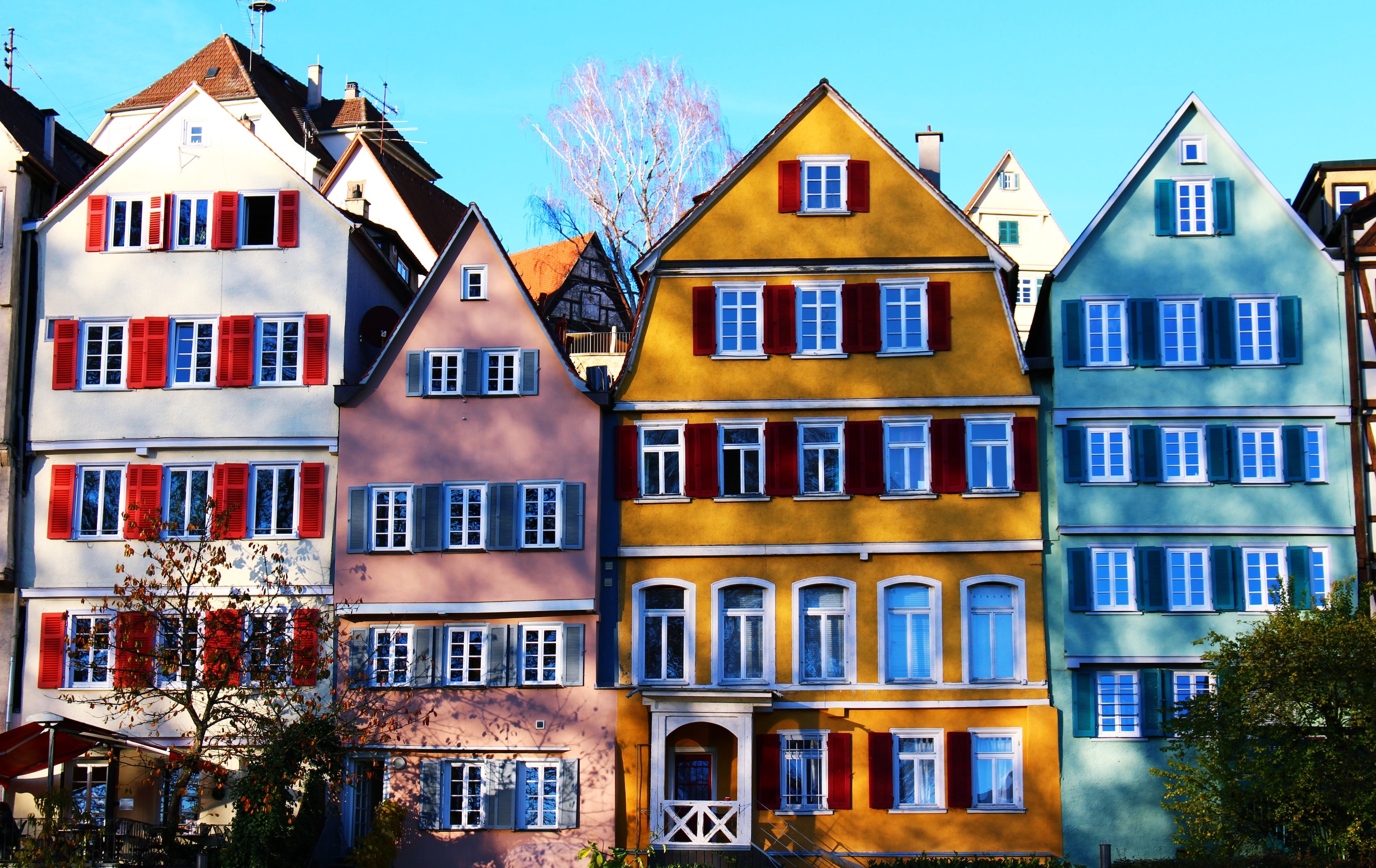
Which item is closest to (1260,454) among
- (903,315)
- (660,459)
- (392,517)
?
(903,315)

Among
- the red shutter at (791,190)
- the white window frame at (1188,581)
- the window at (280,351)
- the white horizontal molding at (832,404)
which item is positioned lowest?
the white window frame at (1188,581)

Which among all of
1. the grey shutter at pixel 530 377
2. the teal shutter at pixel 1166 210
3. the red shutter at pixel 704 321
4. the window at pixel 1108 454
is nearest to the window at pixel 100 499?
the grey shutter at pixel 530 377

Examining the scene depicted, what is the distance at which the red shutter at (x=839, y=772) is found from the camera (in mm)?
34094

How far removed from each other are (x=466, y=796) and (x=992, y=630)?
12.1 meters

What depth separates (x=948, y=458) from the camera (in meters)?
35.2

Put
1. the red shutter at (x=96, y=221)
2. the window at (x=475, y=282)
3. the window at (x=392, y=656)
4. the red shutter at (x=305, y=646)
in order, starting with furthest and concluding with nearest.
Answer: the red shutter at (x=96, y=221) → the window at (x=475, y=282) → the window at (x=392, y=656) → the red shutter at (x=305, y=646)

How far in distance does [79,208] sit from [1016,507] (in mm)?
23060

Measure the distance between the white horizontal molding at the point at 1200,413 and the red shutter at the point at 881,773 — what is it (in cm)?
808

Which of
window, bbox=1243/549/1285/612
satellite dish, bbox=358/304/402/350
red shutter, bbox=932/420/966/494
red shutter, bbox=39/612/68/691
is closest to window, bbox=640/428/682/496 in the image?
red shutter, bbox=932/420/966/494

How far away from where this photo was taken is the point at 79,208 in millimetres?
37875

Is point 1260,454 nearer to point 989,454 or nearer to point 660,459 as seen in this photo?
point 989,454

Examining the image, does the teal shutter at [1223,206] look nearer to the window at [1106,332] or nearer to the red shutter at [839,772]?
the window at [1106,332]

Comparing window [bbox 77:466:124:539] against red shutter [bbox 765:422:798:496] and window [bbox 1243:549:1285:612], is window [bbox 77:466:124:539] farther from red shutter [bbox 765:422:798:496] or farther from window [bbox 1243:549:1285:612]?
window [bbox 1243:549:1285:612]

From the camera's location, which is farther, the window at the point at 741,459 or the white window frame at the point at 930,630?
the window at the point at 741,459
